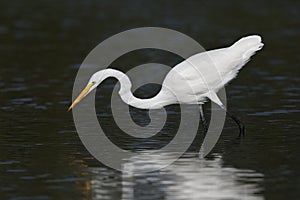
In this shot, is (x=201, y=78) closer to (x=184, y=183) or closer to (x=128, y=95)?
(x=128, y=95)

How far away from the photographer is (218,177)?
10.7m

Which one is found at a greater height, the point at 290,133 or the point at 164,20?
the point at 164,20

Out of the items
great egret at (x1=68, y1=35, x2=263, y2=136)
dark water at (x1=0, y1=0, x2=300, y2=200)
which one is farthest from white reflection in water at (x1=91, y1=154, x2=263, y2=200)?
great egret at (x1=68, y1=35, x2=263, y2=136)

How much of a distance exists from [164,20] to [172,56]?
6739 mm

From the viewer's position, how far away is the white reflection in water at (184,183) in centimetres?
983

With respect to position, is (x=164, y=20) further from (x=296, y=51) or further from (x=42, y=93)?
(x=42, y=93)

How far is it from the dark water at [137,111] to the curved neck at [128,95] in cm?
64

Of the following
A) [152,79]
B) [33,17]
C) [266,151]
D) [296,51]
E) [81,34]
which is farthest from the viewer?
[33,17]

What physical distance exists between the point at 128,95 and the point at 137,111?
7.97ft

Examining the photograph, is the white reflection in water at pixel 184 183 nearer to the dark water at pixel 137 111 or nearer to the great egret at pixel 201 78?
the dark water at pixel 137 111

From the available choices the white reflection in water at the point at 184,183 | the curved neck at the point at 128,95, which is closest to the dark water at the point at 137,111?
the white reflection in water at the point at 184,183

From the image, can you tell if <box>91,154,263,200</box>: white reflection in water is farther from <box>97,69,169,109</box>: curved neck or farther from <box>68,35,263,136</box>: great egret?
<box>68,35,263,136</box>: great egret

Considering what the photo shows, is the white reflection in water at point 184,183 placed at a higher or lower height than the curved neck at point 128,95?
lower

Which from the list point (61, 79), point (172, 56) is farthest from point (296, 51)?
point (61, 79)
